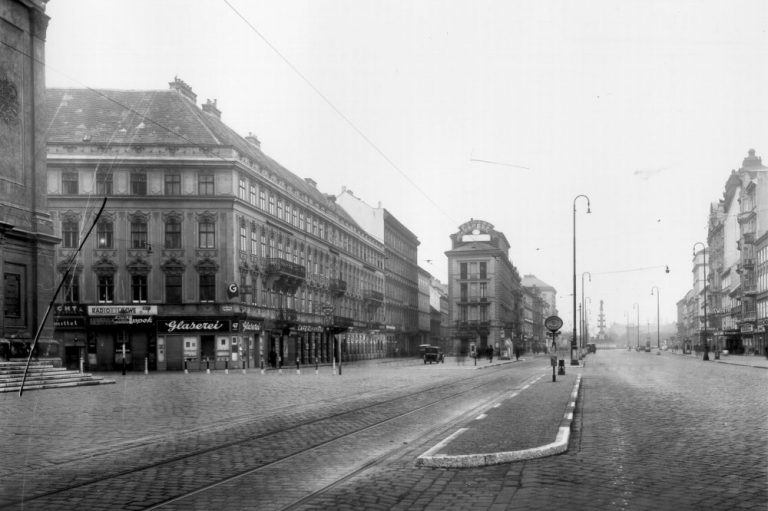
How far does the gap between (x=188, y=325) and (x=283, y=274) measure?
364 inches

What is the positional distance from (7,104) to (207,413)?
20.1m

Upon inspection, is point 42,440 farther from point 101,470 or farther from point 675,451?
point 675,451

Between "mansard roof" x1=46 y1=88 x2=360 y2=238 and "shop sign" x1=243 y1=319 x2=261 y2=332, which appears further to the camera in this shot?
"shop sign" x1=243 y1=319 x2=261 y2=332

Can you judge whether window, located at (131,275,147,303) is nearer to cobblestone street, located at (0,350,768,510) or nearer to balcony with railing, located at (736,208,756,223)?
cobblestone street, located at (0,350,768,510)

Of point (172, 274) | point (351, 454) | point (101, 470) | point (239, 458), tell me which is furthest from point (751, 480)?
point (172, 274)

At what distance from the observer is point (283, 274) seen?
185ft

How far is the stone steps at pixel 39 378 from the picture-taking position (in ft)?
87.0

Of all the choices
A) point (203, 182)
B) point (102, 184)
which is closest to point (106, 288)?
point (102, 184)

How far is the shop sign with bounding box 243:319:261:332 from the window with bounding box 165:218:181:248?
20.9 feet

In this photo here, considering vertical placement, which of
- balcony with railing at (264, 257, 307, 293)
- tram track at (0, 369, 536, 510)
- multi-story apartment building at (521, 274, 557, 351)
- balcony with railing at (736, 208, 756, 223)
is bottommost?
multi-story apartment building at (521, 274, 557, 351)

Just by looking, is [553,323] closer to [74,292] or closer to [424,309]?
[74,292]

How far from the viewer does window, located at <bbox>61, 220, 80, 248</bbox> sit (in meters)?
48.7

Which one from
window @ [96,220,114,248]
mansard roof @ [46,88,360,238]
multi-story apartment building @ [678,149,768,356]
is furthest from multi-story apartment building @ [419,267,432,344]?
window @ [96,220,114,248]

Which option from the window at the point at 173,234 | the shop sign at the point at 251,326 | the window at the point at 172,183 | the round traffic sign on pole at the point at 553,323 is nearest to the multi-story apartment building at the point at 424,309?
the shop sign at the point at 251,326
